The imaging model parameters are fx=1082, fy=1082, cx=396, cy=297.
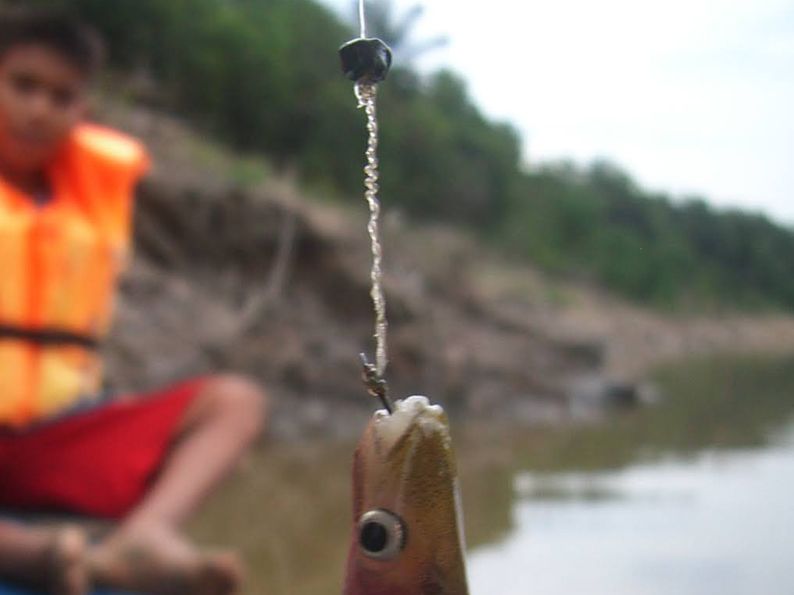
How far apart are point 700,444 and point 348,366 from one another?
6.80ft

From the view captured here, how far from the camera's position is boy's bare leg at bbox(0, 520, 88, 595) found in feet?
5.31

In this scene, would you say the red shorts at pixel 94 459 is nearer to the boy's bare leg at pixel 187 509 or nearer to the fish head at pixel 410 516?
the boy's bare leg at pixel 187 509

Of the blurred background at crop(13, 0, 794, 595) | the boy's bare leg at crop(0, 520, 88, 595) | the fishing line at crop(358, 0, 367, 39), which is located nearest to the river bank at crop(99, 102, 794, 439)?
the blurred background at crop(13, 0, 794, 595)

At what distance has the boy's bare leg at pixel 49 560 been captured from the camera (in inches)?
63.7

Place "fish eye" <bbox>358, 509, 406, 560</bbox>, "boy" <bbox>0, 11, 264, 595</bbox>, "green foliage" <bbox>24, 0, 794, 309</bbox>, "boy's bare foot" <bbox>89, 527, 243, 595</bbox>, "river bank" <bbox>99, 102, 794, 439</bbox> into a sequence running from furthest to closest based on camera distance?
"river bank" <bbox>99, 102, 794, 439</bbox>
"green foliage" <bbox>24, 0, 794, 309</bbox>
"boy" <bbox>0, 11, 264, 595</bbox>
"boy's bare foot" <bbox>89, 527, 243, 595</bbox>
"fish eye" <bbox>358, 509, 406, 560</bbox>

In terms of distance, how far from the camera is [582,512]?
13.7 feet

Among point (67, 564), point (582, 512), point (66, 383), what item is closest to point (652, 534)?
point (582, 512)

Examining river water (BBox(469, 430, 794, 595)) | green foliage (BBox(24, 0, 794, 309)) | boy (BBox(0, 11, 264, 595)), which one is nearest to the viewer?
boy (BBox(0, 11, 264, 595))

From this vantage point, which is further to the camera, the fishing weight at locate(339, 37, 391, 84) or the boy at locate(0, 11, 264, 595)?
the boy at locate(0, 11, 264, 595)

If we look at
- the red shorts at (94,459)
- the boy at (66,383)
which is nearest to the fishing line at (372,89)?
the boy at (66,383)

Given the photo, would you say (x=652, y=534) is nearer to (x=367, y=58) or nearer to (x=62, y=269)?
(x=62, y=269)

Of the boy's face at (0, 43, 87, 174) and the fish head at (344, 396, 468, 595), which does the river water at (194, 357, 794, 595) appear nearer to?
the boy's face at (0, 43, 87, 174)

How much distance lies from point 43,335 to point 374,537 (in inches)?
56.5

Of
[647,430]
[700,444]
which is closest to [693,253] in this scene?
[700,444]
